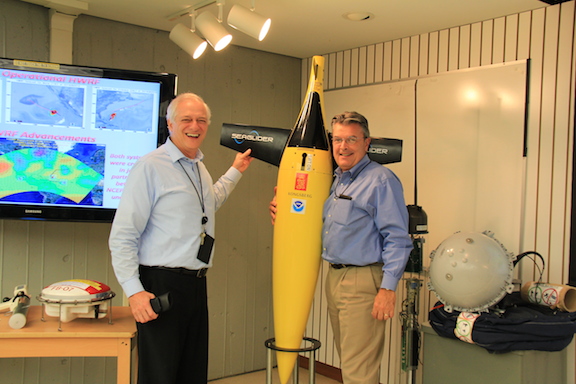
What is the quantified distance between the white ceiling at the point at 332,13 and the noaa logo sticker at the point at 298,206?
1036 mm

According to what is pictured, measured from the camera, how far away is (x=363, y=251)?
2.37 metres

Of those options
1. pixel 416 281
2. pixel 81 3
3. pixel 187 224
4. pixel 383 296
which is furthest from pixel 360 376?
pixel 81 3

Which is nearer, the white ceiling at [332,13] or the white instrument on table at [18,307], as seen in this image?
the white instrument on table at [18,307]

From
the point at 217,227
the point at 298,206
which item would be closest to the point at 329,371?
the point at 217,227

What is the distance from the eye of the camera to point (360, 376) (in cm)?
237

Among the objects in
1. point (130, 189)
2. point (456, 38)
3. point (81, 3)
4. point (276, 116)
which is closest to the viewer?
point (130, 189)

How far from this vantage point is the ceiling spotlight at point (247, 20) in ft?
8.93

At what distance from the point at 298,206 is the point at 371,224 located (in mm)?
400

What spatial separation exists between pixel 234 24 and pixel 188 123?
730mm

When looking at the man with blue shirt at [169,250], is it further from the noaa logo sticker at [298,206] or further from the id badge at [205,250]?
the noaa logo sticker at [298,206]

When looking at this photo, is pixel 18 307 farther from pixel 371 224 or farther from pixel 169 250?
pixel 371 224

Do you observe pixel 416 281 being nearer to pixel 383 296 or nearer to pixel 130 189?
pixel 383 296

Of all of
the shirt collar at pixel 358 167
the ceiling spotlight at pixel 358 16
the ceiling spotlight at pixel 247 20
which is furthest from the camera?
the ceiling spotlight at pixel 358 16

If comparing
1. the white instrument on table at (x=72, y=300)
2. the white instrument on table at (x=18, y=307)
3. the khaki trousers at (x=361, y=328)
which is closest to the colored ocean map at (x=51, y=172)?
the white instrument on table at (x=18, y=307)
